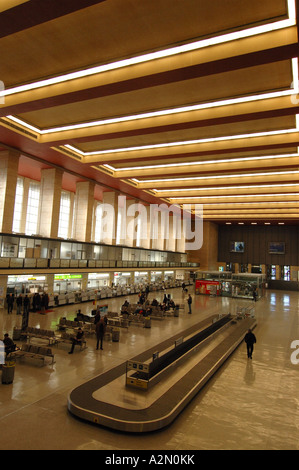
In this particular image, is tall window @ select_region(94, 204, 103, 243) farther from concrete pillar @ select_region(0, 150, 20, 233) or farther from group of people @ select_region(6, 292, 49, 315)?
group of people @ select_region(6, 292, 49, 315)

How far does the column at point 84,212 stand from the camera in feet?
81.7

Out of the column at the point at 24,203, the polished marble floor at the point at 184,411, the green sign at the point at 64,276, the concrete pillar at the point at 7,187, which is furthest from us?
the column at the point at 24,203

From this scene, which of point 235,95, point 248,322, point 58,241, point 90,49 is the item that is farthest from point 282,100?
point 58,241

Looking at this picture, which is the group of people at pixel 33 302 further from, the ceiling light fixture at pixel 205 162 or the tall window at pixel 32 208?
the tall window at pixel 32 208

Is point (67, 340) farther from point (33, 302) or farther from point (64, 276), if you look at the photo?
point (64, 276)

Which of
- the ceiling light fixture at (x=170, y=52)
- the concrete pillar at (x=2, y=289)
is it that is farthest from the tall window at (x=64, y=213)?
the ceiling light fixture at (x=170, y=52)

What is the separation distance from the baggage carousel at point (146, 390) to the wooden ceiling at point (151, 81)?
29.2 feet

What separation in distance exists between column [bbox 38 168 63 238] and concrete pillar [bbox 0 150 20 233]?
11.0ft

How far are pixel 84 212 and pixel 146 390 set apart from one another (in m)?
19.8

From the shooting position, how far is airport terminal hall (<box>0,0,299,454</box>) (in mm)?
5629

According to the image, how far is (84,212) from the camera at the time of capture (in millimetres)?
24906

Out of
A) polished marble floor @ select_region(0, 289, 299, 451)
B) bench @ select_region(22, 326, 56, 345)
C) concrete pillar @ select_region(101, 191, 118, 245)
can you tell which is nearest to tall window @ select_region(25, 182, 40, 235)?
concrete pillar @ select_region(101, 191, 118, 245)

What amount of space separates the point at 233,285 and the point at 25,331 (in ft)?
73.6
